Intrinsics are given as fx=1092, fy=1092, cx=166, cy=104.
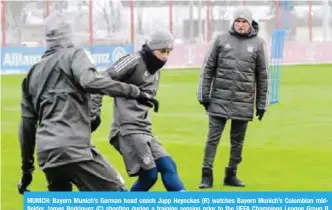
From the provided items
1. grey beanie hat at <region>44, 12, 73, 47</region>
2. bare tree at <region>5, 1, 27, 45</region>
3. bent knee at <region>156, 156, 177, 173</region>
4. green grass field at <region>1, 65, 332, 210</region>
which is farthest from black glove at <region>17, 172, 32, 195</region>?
bare tree at <region>5, 1, 27, 45</region>

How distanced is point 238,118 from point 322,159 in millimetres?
3005

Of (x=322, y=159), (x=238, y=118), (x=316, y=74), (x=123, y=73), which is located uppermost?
(x=123, y=73)

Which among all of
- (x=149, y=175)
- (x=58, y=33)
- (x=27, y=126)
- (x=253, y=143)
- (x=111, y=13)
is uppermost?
(x=58, y=33)

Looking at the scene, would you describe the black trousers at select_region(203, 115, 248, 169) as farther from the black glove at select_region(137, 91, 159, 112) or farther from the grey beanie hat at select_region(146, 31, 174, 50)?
the black glove at select_region(137, 91, 159, 112)

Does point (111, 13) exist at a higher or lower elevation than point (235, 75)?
lower

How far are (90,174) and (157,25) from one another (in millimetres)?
39612

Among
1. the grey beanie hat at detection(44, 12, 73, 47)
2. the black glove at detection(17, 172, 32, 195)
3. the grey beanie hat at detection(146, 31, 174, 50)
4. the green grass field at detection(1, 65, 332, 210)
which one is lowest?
the green grass field at detection(1, 65, 332, 210)

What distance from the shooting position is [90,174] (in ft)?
24.1

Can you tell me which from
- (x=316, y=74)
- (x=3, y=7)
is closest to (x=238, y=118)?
(x=316, y=74)

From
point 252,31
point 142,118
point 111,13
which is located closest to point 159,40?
point 142,118

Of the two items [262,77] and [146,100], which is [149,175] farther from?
[262,77]

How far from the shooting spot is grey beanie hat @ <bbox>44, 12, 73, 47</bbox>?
7.38 m

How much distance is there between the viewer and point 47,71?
7.25 m

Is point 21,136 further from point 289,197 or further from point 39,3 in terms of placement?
point 39,3
